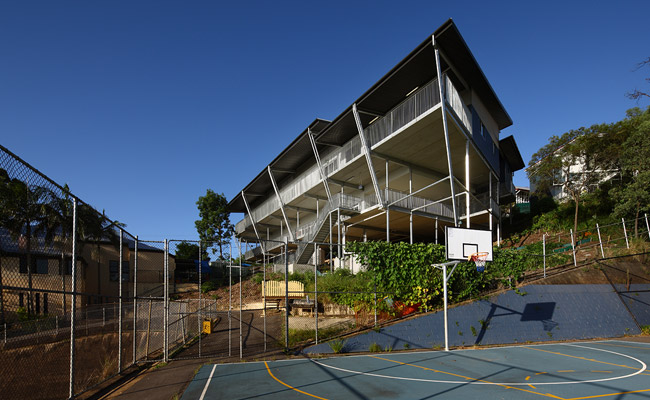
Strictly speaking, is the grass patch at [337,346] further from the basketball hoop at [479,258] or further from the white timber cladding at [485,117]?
the white timber cladding at [485,117]

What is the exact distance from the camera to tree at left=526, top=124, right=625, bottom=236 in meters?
26.7

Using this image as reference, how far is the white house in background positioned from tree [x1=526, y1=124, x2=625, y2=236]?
3.79 meters

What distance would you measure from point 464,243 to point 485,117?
51.3 ft

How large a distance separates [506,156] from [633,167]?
44.5 ft

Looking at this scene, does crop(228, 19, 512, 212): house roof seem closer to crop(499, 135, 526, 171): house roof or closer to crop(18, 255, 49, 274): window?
crop(499, 135, 526, 171): house roof

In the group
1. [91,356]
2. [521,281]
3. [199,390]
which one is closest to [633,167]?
[521,281]

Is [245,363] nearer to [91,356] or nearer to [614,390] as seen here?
[91,356]

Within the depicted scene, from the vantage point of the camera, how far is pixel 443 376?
943cm

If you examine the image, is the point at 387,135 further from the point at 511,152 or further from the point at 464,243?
the point at 511,152

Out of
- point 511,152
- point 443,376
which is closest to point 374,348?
point 443,376

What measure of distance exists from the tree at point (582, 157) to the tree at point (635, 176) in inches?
74.0

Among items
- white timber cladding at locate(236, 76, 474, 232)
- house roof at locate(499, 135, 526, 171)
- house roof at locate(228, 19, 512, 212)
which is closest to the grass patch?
white timber cladding at locate(236, 76, 474, 232)

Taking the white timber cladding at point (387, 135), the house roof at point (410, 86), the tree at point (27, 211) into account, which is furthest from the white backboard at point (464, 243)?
the tree at point (27, 211)

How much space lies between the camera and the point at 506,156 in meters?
36.0
